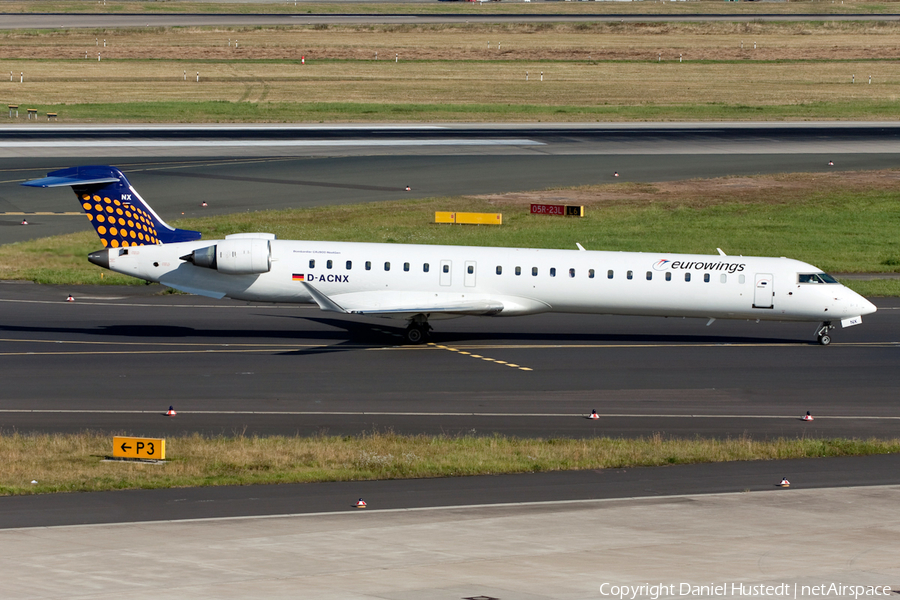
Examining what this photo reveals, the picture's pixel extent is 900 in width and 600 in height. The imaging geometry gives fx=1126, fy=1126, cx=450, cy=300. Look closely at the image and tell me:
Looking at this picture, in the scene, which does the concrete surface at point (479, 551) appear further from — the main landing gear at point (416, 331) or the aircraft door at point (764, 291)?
the main landing gear at point (416, 331)

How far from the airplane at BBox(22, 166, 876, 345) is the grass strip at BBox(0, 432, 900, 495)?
423 inches

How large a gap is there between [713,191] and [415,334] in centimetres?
3284

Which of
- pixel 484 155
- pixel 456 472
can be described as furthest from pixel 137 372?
pixel 484 155

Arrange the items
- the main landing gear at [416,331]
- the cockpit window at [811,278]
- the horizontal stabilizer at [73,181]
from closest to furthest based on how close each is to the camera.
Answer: the horizontal stabilizer at [73,181] < the cockpit window at [811,278] < the main landing gear at [416,331]

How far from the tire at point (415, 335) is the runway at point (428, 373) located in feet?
1.58

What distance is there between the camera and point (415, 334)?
126ft

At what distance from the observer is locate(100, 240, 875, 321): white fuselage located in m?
37.8

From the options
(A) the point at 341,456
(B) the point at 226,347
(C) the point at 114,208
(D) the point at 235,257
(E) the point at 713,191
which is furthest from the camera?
(E) the point at 713,191

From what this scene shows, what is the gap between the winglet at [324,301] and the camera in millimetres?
36438

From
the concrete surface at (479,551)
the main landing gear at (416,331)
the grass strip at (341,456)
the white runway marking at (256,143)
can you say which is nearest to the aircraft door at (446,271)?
the main landing gear at (416,331)

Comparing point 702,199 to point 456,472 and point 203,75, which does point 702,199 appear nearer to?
point 456,472

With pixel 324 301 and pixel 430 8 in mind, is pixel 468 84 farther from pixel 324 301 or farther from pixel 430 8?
pixel 324 301

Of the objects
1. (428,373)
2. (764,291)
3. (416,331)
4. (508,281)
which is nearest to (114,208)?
(416,331)

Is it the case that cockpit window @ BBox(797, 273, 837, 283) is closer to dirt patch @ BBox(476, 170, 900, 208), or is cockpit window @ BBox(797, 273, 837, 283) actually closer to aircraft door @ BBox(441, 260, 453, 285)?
aircraft door @ BBox(441, 260, 453, 285)
